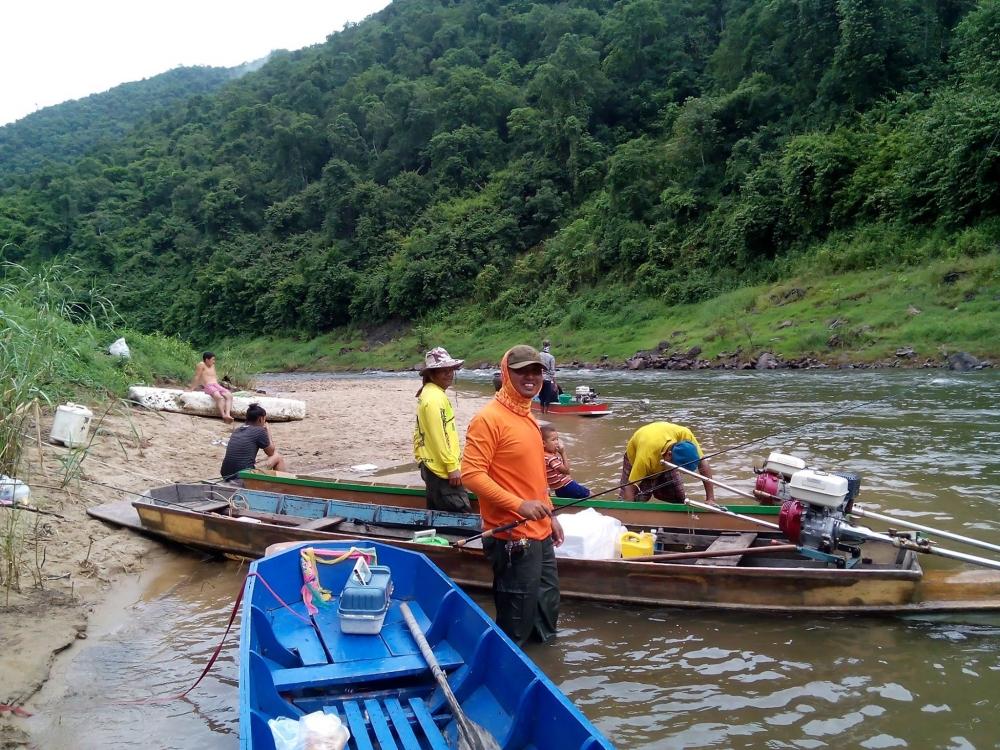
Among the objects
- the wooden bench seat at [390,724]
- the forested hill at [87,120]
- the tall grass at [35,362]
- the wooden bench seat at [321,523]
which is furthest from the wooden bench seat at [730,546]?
the forested hill at [87,120]

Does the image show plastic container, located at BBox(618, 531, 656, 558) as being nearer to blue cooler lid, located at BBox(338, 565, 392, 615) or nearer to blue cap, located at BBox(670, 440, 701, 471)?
blue cap, located at BBox(670, 440, 701, 471)

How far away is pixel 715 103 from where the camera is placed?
39.2 m

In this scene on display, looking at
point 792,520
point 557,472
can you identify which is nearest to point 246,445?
point 557,472

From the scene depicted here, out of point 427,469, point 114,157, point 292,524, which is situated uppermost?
point 114,157

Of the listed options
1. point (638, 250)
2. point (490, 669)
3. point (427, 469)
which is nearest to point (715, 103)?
point (638, 250)

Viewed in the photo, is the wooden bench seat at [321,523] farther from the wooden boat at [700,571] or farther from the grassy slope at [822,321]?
the grassy slope at [822,321]

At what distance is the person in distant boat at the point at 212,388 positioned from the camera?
47.4 ft

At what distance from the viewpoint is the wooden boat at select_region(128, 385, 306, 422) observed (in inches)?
541

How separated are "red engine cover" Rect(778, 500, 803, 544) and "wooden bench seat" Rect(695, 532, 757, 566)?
441mm

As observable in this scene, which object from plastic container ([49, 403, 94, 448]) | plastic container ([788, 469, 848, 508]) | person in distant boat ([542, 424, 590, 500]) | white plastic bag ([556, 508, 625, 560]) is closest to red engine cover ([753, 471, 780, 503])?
plastic container ([788, 469, 848, 508])

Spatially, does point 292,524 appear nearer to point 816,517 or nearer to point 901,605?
point 816,517

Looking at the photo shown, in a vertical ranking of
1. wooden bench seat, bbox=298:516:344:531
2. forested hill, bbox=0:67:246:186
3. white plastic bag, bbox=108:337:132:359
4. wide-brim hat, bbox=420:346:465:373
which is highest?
forested hill, bbox=0:67:246:186

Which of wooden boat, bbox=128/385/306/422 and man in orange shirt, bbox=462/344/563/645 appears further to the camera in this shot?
wooden boat, bbox=128/385/306/422

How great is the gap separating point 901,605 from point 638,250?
34.6 meters
